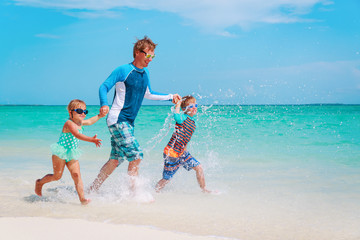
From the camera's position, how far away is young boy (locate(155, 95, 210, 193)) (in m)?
4.87

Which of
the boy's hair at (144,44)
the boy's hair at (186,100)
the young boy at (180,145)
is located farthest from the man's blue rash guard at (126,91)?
the boy's hair at (186,100)

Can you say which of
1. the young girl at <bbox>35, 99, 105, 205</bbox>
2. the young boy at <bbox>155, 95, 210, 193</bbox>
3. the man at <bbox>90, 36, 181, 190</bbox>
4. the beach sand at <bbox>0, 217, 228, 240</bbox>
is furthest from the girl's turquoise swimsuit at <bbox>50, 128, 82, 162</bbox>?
the young boy at <bbox>155, 95, 210, 193</bbox>

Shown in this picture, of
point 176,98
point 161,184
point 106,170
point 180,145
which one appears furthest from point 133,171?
point 176,98

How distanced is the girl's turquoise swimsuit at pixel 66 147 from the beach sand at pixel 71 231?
2.73 ft

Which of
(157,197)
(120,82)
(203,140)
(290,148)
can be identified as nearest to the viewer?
(120,82)

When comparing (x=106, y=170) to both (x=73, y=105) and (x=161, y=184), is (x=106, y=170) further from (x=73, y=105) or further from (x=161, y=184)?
(x=73, y=105)

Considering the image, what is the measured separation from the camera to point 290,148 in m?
10.1

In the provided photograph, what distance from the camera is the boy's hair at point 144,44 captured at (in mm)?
4397

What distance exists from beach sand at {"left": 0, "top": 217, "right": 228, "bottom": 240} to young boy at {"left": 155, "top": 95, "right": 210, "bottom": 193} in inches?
62.8

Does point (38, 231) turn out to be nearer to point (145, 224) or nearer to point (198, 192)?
point (145, 224)

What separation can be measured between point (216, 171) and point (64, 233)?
3978 millimetres

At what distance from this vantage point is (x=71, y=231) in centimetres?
315

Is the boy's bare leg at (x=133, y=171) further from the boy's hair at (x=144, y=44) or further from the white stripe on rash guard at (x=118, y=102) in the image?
the boy's hair at (x=144, y=44)

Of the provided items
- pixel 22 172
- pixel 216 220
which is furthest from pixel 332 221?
pixel 22 172
